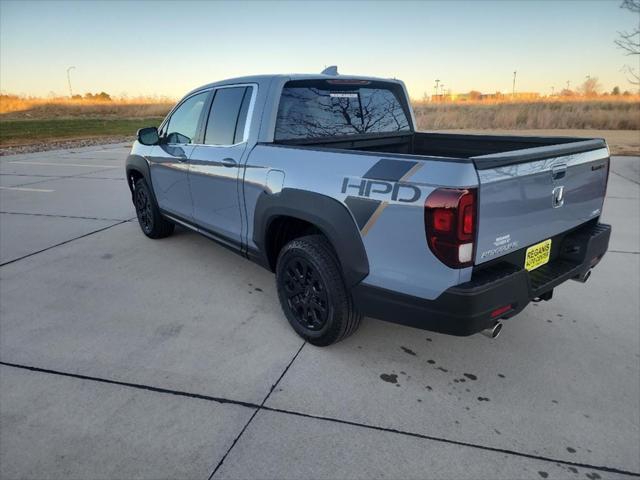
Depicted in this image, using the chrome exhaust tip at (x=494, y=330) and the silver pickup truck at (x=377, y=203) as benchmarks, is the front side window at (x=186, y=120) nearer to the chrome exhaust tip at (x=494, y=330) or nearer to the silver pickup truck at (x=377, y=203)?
the silver pickup truck at (x=377, y=203)

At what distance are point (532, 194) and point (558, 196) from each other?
0.32 m

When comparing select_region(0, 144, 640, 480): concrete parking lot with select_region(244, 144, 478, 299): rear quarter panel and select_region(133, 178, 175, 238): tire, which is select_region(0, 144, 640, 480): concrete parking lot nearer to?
select_region(244, 144, 478, 299): rear quarter panel

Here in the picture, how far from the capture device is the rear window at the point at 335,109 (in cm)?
335

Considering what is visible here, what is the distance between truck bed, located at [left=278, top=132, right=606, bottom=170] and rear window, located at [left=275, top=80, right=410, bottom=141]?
8 centimetres

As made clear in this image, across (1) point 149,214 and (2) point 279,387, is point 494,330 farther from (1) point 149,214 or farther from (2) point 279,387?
(1) point 149,214

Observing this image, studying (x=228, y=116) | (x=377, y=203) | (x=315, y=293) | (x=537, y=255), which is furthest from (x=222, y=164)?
(x=537, y=255)

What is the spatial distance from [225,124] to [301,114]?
29.7 inches

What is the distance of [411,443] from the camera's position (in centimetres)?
222

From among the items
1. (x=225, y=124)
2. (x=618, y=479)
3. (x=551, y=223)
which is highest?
(x=225, y=124)

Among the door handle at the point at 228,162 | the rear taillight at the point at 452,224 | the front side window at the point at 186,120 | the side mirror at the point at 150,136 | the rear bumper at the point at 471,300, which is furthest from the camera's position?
the side mirror at the point at 150,136

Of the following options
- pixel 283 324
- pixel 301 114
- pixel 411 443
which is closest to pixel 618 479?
pixel 411 443

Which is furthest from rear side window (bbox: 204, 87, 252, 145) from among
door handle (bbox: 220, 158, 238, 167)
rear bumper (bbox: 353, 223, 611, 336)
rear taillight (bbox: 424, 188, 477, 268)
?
rear taillight (bbox: 424, 188, 477, 268)

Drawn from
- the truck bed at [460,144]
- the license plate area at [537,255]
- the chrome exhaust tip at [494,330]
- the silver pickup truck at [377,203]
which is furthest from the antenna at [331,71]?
the chrome exhaust tip at [494,330]

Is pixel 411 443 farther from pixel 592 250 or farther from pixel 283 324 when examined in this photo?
Result: pixel 592 250
